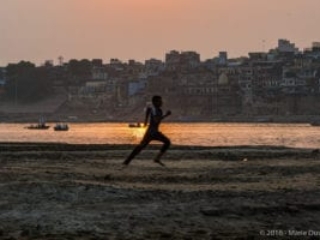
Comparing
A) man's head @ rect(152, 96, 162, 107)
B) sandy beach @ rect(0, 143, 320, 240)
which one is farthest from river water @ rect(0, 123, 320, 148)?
sandy beach @ rect(0, 143, 320, 240)

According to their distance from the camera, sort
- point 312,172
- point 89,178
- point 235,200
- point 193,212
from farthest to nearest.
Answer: point 312,172 → point 89,178 → point 235,200 → point 193,212

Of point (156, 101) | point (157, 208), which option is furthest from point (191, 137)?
point (157, 208)

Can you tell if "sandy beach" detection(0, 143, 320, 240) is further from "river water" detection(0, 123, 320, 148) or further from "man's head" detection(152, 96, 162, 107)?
"river water" detection(0, 123, 320, 148)

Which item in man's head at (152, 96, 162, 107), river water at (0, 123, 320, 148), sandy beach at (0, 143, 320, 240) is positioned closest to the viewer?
sandy beach at (0, 143, 320, 240)

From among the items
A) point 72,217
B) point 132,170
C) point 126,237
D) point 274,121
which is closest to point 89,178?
point 132,170

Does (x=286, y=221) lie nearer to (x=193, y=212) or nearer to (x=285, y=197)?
(x=193, y=212)

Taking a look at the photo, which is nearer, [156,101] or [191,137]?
[156,101]

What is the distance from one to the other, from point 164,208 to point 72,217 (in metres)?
1.30

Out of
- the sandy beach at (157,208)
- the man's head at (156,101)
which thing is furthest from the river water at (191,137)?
the sandy beach at (157,208)

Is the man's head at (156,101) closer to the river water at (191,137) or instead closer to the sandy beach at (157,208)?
the sandy beach at (157,208)

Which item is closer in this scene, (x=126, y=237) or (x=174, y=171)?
(x=126, y=237)

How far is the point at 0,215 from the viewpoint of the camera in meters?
8.36

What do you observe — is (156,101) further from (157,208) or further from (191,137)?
(191,137)

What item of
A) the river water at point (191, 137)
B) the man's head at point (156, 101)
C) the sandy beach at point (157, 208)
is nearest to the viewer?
the sandy beach at point (157, 208)
